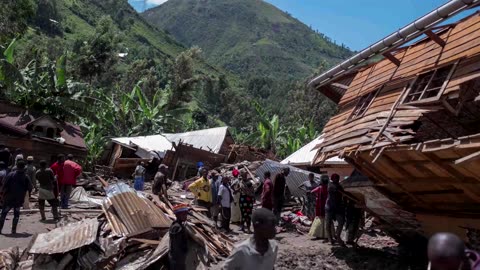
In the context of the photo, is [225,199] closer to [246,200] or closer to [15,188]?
[246,200]

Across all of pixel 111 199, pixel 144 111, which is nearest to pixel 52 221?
pixel 111 199

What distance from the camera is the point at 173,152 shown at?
2559 centimetres

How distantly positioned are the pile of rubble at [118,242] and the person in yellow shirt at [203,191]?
1457mm

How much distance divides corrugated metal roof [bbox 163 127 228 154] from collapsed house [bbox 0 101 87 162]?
6.76 m

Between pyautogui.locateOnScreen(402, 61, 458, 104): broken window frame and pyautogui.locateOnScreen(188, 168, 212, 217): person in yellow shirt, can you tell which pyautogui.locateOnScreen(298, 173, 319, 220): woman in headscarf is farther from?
pyautogui.locateOnScreen(402, 61, 458, 104): broken window frame

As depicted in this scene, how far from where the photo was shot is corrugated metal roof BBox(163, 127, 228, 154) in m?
28.8

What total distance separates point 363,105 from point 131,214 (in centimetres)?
558

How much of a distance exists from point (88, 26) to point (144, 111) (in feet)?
218

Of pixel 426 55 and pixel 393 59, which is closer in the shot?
pixel 426 55

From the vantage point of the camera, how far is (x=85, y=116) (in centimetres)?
2550

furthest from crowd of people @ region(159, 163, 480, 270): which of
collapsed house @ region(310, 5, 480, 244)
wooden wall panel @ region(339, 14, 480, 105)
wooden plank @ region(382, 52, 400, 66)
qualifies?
wooden plank @ region(382, 52, 400, 66)

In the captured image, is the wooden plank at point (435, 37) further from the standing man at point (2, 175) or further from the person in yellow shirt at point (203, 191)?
the standing man at point (2, 175)

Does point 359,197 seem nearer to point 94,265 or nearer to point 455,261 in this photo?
point 94,265

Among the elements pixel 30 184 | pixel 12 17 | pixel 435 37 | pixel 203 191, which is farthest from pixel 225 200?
pixel 12 17
